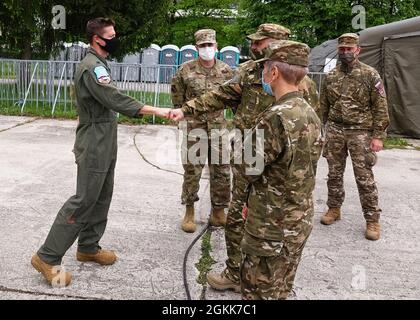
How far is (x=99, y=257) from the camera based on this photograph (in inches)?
149

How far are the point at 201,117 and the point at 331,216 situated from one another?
180 centimetres

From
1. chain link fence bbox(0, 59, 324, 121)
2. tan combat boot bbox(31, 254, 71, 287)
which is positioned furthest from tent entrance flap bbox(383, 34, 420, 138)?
tan combat boot bbox(31, 254, 71, 287)

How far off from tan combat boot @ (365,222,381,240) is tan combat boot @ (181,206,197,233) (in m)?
1.74

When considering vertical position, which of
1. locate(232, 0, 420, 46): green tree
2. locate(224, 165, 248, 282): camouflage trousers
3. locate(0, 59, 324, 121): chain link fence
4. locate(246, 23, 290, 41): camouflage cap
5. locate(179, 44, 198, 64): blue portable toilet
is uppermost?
locate(232, 0, 420, 46): green tree

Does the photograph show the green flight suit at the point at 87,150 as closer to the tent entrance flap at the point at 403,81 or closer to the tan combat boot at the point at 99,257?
the tan combat boot at the point at 99,257

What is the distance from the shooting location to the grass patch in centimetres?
371

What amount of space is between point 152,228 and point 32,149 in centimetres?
396

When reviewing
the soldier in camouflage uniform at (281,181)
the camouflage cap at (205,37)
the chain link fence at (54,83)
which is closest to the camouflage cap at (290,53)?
the soldier in camouflage uniform at (281,181)

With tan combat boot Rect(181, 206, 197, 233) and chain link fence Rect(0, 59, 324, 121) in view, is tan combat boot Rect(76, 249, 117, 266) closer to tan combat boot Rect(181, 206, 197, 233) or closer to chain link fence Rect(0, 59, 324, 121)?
tan combat boot Rect(181, 206, 197, 233)

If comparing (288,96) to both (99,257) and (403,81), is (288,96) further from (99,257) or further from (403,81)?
(403,81)

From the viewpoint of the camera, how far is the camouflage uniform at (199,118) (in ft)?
15.0
